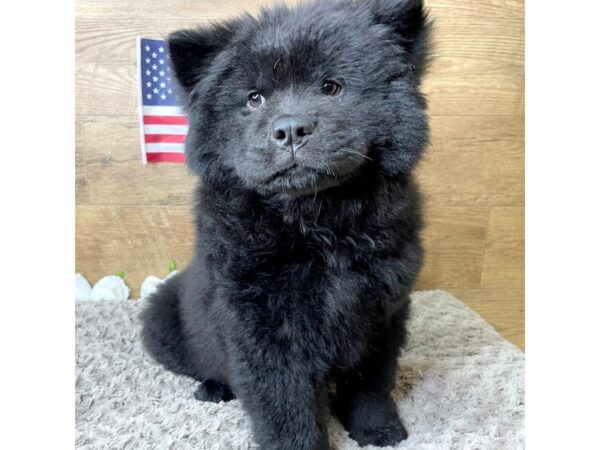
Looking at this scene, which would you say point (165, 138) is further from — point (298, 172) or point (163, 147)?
point (298, 172)

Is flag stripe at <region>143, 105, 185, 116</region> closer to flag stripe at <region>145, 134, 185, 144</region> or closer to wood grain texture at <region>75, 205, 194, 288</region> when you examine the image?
flag stripe at <region>145, 134, 185, 144</region>

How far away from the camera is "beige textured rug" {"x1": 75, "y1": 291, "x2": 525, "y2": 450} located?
5.19ft

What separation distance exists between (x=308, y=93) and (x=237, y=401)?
1.12m

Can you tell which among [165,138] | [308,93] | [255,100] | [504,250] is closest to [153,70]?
[165,138]

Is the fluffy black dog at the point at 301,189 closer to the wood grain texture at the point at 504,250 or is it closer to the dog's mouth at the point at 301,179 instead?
the dog's mouth at the point at 301,179

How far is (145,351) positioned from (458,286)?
170 cm

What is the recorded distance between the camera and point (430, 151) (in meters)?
2.46

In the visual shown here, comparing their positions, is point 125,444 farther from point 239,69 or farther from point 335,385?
point 239,69

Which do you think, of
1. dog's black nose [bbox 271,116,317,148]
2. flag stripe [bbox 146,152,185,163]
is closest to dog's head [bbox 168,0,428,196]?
dog's black nose [bbox 271,116,317,148]

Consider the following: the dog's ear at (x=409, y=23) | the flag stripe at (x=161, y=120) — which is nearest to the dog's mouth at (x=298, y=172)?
the dog's ear at (x=409, y=23)

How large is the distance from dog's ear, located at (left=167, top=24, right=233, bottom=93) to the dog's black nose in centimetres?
37

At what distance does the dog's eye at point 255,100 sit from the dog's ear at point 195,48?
18cm

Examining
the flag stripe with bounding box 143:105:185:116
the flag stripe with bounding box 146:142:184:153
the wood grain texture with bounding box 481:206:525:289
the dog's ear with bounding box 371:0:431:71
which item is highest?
the dog's ear with bounding box 371:0:431:71

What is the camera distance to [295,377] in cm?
135
